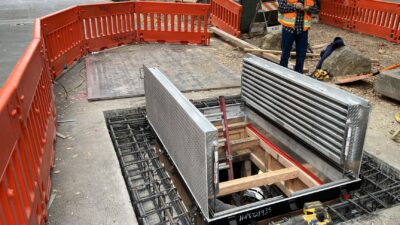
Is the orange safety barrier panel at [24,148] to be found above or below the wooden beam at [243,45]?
above

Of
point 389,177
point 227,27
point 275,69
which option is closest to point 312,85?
point 275,69

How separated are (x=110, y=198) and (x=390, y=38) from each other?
32.6ft

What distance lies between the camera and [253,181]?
3.57 m

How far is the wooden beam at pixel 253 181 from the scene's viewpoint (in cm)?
350

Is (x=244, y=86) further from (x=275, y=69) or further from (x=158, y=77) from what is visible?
(x=158, y=77)

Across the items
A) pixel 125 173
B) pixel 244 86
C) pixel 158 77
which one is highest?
pixel 158 77

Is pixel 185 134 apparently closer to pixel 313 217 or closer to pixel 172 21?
pixel 313 217

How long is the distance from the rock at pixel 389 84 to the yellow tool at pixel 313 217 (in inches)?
137

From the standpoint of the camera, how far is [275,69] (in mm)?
4230

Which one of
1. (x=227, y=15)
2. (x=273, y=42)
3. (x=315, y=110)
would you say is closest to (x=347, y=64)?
(x=273, y=42)

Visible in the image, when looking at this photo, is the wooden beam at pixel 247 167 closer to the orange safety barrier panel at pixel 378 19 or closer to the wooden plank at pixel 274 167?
the wooden plank at pixel 274 167

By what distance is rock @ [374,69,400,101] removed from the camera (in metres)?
5.73

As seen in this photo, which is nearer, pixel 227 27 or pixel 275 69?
pixel 275 69

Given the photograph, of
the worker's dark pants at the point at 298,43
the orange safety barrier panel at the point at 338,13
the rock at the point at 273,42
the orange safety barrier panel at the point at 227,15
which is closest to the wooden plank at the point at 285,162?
the worker's dark pants at the point at 298,43
